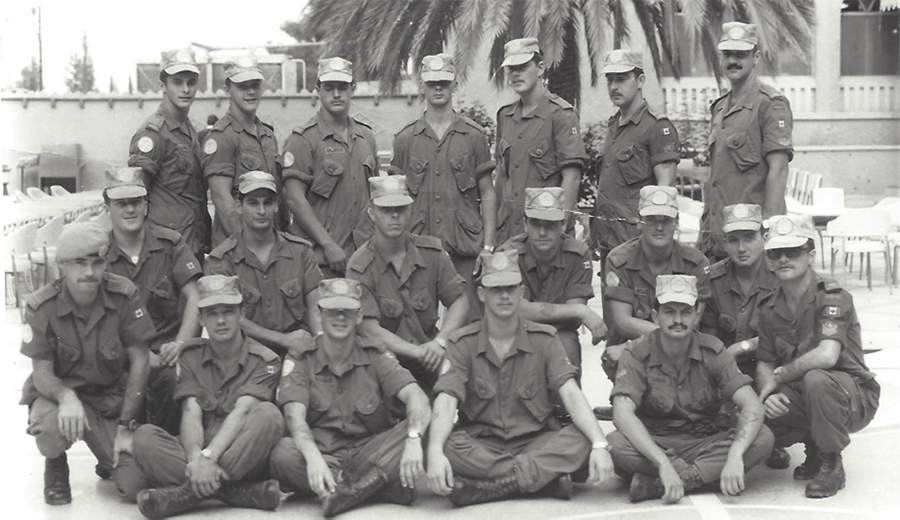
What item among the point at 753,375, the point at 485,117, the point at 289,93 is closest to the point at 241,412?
the point at 753,375

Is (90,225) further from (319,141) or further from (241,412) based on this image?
(319,141)

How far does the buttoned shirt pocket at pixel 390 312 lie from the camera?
262 inches

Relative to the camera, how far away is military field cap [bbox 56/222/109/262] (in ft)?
19.1

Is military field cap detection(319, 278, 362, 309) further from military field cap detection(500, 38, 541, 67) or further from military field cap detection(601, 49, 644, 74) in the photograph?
military field cap detection(601, 49, 644, 74)

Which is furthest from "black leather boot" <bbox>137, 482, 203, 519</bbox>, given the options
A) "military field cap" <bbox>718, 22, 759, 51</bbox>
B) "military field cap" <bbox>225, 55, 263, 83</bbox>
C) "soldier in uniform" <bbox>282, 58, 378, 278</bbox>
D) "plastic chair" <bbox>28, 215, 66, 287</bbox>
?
"plastic chair" <bbox>28, 215, 66, 287</bbox>

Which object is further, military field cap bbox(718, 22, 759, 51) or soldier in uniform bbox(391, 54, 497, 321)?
soldier in uniform bbox(391, 54, 497, 321)

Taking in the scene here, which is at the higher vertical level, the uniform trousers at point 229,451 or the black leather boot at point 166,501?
the uniform trousers at point 229,451

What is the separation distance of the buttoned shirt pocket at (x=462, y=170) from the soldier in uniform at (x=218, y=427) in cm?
192

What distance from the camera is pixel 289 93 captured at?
2069 centimetres

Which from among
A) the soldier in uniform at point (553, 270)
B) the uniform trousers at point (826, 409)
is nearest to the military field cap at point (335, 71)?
the soldier in uniform at point (553, 270)

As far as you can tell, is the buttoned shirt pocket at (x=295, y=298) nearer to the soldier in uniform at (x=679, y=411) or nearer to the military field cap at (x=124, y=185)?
the military field cap at (x=124, y=185)

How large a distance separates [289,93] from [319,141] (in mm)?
13609

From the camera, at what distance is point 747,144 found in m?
7.19

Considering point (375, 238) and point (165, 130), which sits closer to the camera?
point (375, 238)
